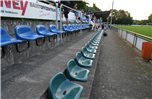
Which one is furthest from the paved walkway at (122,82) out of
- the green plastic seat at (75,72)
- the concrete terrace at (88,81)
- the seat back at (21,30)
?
the seat back at (21,30)

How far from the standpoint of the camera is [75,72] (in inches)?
134

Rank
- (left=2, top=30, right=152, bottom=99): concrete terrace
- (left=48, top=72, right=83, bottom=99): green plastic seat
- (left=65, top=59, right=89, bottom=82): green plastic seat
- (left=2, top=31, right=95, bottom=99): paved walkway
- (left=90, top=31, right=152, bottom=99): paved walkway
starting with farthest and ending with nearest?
(left=90, top=31, right=152, bottom=99): paved walkway, (left=65, top=59, right=89, bottom=82): green plastic seat, (left=2, top=30, right=152, bottom=99): concrete terrace, (left=2, top=31, right=95, bottom=99): paved walkway, (left=48, top=72, right=83, bottom=99): green plastic seat

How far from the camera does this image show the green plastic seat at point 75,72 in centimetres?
296

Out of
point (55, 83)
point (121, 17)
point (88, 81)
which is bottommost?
point (88, 81)

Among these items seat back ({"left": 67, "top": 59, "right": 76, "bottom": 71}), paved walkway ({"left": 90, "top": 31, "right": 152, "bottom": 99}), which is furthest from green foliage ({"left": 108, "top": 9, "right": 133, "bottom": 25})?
seat back ({"left": 67, "top": 59, "right": 76, "bottom": 71})

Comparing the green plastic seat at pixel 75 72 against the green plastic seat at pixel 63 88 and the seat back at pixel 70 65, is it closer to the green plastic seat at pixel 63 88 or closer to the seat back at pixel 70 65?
the seat back at pixel 70 65

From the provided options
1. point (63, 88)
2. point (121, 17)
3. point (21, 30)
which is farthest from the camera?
point (121, 17)

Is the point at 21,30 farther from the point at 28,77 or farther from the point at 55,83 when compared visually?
the point at 55,83

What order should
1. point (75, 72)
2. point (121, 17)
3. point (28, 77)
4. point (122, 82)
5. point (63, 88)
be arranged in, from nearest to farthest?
point (63, 88)
point (28, 77)
point (75, 72)
point (122, 82)
point (121, 17)

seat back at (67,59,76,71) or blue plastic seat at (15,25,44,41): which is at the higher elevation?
blue plastic seat at (15,25,44,41)

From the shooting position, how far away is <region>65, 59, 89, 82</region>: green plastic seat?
2.96 m

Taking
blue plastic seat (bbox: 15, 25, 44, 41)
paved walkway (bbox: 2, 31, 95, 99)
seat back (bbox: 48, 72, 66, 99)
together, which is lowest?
paved walkway (bbox: 2, 31, 95, 99)

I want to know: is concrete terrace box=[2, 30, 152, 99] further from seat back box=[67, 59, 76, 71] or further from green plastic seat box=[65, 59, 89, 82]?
seat back box=[67, 59, 76, 71]

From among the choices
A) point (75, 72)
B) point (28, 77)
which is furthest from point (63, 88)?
point (28, 77)
